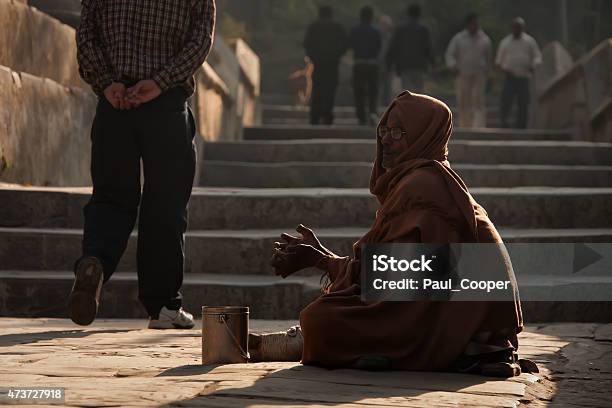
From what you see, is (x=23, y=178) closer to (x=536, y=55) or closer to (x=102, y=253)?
(x=102, y=253)

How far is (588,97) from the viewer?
15086 mm

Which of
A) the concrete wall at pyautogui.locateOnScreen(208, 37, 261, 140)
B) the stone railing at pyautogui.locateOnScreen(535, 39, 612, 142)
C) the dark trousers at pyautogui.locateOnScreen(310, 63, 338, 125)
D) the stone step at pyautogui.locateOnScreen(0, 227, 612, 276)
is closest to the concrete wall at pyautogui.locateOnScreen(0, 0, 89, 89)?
the stone step at pyautogui.locateOnScreen(0, 227, 612, 276)

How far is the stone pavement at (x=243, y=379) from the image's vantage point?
13.7ft

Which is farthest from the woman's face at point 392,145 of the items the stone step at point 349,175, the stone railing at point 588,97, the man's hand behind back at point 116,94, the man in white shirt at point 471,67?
the man in white shirt at point 471,67

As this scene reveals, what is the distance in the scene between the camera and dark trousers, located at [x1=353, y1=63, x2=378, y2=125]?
1722cm

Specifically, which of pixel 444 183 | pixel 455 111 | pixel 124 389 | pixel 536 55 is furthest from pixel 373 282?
pixel 455 111

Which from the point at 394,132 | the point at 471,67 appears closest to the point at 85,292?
the point at 394,132

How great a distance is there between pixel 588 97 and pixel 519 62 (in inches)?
127

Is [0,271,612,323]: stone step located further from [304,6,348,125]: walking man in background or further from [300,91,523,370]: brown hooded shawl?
[304,6,348,125]: walking man in background

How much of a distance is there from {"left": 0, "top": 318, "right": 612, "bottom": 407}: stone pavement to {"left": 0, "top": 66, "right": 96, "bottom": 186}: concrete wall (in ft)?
9.95

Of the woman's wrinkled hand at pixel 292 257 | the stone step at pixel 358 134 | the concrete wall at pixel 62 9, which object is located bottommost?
the woman's wrinkled hand at pixel 292 257

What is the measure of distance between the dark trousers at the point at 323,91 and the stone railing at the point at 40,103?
6542 mm

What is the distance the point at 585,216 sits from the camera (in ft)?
30.2

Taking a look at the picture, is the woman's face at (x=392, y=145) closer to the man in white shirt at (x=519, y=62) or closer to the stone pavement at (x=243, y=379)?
the stone pavement at (x=243, y=379)
